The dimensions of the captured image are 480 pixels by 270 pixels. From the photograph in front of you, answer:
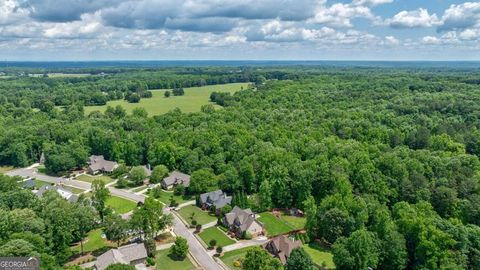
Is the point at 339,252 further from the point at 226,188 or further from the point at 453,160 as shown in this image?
the point at 453,160

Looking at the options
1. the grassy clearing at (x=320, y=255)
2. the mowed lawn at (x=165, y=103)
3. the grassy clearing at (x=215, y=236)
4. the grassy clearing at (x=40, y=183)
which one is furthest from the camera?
the mowed lawn at (x=165, y=103)

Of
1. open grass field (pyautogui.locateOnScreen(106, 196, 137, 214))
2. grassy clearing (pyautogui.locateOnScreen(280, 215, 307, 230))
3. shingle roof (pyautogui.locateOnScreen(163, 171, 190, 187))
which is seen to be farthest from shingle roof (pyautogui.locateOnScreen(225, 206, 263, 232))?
open grass field (pyautogui.locateOnScreen(106, 196, 137, 214))

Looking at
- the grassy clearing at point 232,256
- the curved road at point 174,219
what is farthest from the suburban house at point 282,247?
the curved road at point 174,219

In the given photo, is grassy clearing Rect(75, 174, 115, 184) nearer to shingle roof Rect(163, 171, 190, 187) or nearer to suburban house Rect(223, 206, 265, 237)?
shingle roof Rect(163, 171, 190, 187)

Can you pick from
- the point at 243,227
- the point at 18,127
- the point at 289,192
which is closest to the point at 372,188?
the point at 289,192

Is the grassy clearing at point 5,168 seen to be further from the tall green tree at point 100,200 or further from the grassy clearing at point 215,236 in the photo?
the grassy clearing at point 215,236

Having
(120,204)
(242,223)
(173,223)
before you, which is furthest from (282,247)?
(120,204)
